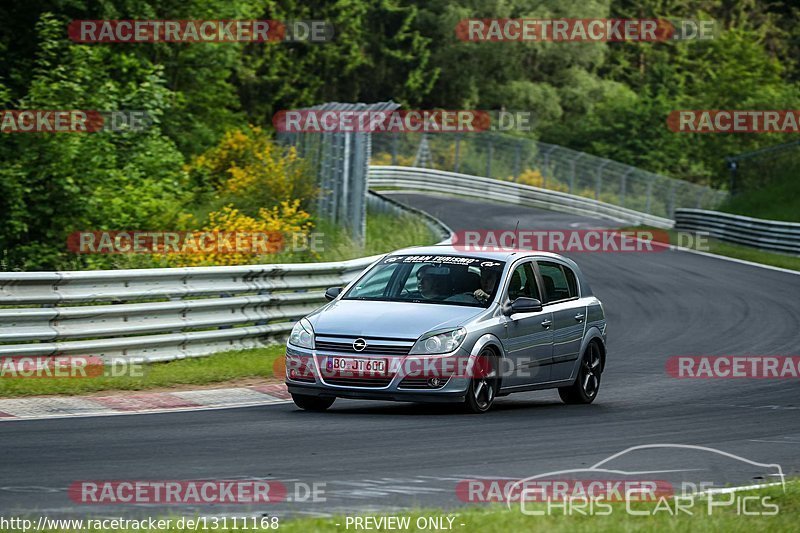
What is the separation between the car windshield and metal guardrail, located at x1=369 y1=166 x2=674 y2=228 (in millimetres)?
44391

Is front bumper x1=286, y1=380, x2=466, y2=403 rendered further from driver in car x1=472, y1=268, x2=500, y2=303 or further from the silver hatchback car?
driver in car x1=472, y1=268, x2=500, y2=303

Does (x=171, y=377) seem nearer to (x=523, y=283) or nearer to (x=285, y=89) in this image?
(x=523, y=283)

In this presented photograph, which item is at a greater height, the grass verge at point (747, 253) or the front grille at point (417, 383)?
the front grille at point (417, 383)

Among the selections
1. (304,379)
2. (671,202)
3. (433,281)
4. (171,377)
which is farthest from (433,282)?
(671,202)

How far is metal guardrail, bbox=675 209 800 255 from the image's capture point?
3769 cm

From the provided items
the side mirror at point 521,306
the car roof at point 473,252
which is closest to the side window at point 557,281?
the car roof at point 473,252

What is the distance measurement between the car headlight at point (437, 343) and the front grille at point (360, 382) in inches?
13.3

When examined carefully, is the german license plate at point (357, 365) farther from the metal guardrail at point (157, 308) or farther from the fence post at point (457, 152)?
the fence post at point (457, 152)

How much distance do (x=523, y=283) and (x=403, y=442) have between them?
3.63m

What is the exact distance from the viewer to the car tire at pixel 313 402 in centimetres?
1241

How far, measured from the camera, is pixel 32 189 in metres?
23.6

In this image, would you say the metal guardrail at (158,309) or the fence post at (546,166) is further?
the fence post at (546,166)

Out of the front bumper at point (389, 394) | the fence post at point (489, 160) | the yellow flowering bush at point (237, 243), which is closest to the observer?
the front bumper at point (389, 394)

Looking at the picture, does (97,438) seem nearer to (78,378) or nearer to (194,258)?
(78,378)
